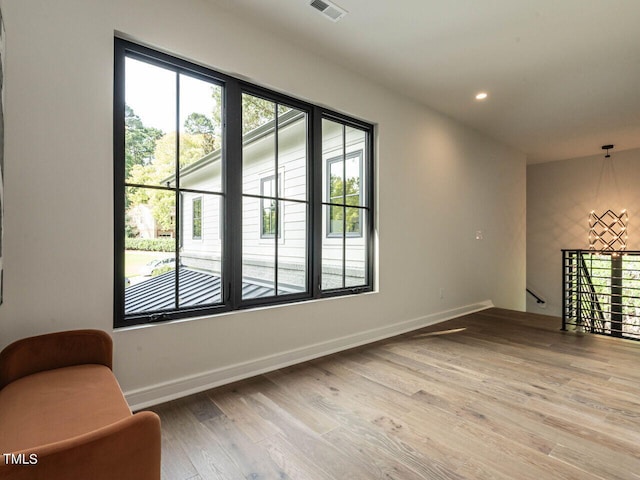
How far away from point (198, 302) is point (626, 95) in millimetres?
5298

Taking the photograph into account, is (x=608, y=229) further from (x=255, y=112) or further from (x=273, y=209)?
(x=255, y=112)

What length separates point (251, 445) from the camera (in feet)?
5.73

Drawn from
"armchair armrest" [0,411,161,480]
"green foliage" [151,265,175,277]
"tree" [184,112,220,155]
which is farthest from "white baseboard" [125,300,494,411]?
"tree" [184,112,220,155]

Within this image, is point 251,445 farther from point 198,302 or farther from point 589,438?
point 589,438

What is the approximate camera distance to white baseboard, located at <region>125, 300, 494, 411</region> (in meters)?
2.19

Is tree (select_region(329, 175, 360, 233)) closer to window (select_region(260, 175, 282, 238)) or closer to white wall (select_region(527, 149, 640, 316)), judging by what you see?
window (select_region(260, 175, 282, 238))

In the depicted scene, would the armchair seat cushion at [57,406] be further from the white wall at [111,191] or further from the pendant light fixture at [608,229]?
the pendant light fixture at [608,229]

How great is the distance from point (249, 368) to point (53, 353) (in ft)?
4.34

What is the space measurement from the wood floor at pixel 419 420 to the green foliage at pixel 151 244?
40.7 inches

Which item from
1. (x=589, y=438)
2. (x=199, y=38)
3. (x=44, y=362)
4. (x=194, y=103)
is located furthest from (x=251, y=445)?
(x=199, y=38)

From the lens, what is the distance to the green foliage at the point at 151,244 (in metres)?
2.21

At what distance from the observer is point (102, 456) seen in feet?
3.19

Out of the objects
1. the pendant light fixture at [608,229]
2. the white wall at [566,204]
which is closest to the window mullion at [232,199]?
the pendant light fixture at [608,229]

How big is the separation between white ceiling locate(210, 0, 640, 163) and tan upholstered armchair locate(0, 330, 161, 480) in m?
2.53
